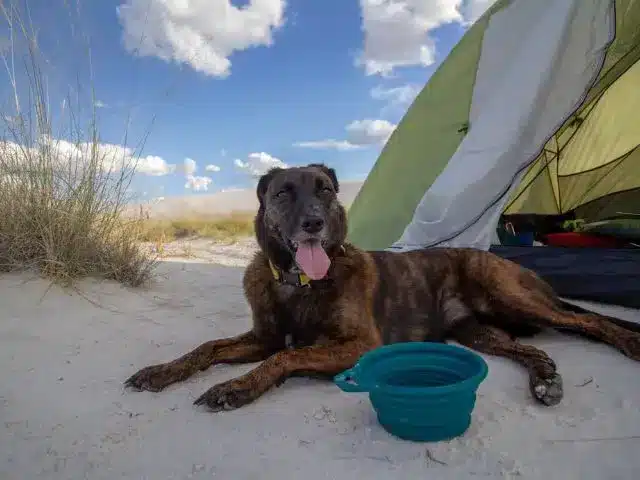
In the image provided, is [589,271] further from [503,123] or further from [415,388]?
[415,388]

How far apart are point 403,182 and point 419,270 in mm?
2198

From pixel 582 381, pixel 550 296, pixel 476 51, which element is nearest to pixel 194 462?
pixel 582 381

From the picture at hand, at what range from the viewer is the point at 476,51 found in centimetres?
505

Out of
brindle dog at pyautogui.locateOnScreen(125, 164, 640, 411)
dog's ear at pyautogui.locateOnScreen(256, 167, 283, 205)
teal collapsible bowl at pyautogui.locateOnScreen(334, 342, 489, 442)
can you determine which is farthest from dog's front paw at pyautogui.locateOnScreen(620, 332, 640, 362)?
dog's ear at pyautogui.locateOnScreen(256, 167, 283, 205)

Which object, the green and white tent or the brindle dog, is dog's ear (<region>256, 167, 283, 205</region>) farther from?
the green and white tent

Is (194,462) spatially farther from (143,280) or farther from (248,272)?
(143,280)

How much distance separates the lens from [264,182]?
3387mm

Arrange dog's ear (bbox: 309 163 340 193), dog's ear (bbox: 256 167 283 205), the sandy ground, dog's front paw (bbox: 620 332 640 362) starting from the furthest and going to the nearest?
dog's ear (bbox: 309 163 340 193) < dog's ear (bbox: 256 167 283 205) < dog's front paw (bbox: 620 332 640 362) < the sandy ground

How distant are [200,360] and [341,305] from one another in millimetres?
837

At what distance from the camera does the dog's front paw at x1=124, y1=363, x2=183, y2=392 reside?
2.73 meters

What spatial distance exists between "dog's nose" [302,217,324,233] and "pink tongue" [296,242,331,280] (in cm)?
9

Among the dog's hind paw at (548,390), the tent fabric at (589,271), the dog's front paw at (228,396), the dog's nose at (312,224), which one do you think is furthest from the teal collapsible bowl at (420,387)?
the tent fabric at (589,271)

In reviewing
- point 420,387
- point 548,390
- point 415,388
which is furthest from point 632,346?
point 415,388

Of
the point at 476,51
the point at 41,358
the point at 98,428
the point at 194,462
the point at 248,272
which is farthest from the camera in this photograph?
the point at 476,51
